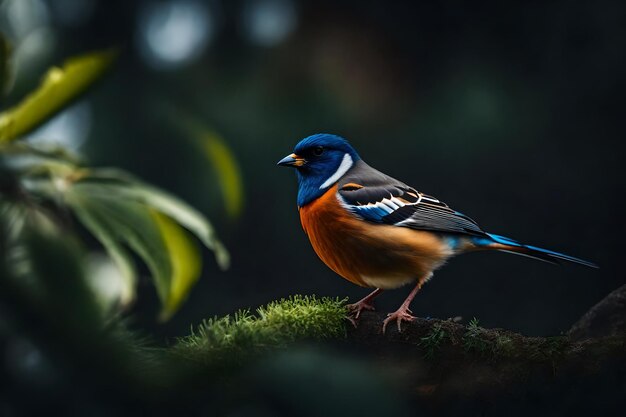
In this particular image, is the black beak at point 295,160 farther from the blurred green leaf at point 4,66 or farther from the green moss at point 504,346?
the blurred green leaf at point 4,66

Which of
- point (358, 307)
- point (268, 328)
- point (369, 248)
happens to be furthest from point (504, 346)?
point (369, 248)

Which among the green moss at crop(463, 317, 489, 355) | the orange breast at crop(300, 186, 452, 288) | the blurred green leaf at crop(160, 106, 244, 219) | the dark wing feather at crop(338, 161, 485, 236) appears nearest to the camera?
the blurred green leaf at crop(160, 106, 244, 219)

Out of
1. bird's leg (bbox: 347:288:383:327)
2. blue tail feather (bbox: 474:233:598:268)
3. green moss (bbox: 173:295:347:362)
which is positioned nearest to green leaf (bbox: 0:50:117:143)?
green moss (bbox: 173:295:347:362)

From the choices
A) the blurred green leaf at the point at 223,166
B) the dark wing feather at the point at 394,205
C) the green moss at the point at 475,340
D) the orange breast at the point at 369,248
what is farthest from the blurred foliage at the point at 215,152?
the dark wing feather at the point at 394,205

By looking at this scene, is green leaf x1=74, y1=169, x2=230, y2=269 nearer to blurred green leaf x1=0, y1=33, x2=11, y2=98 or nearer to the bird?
blurred green leaf x1=0, y1=33, x2=11, y2=98

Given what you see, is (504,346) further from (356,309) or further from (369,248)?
(369,248)
